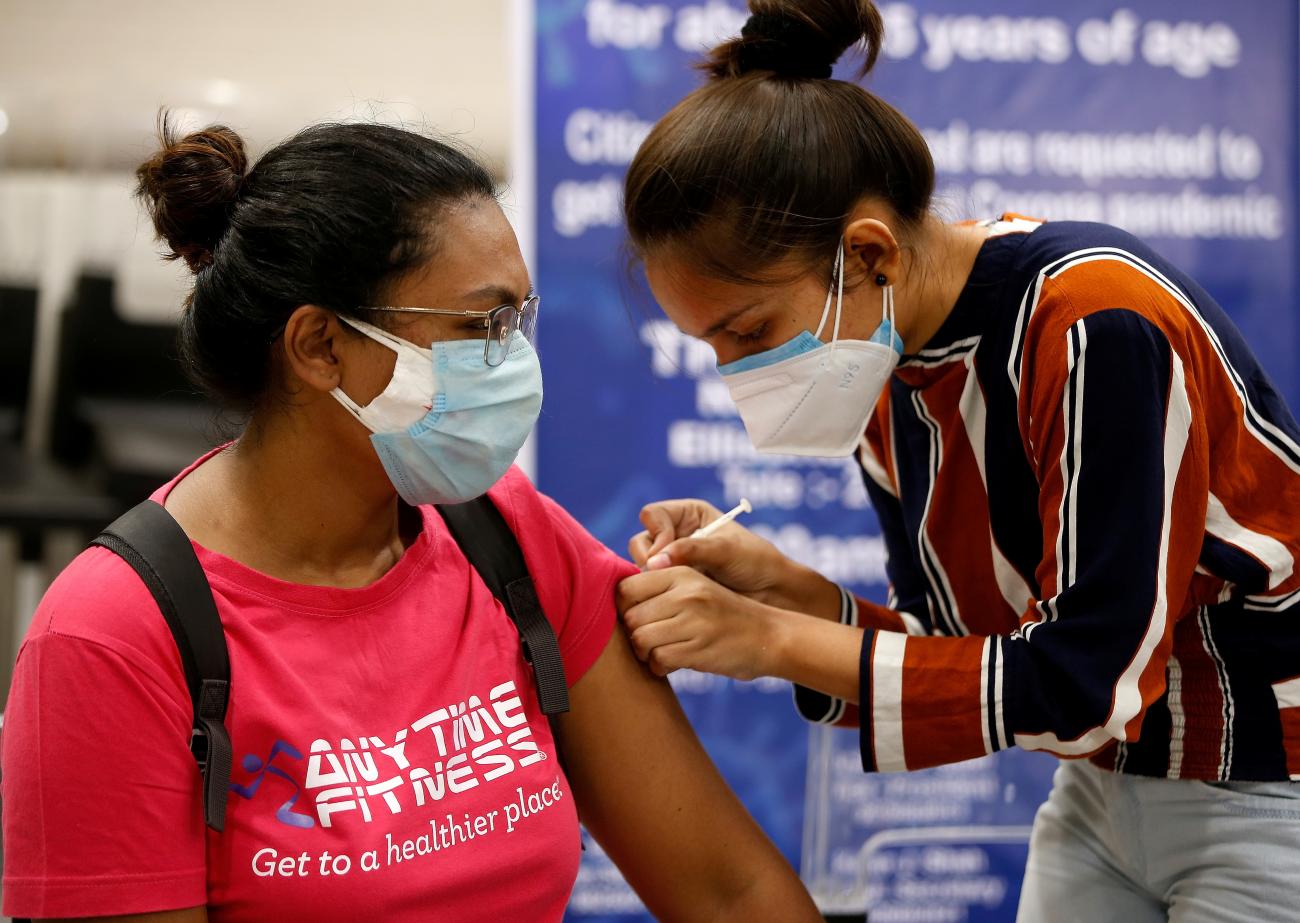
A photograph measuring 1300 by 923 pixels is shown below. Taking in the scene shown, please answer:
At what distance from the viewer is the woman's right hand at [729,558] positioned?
1754 millimetres

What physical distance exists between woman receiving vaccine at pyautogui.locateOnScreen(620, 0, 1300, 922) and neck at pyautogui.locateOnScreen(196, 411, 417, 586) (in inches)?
15.1

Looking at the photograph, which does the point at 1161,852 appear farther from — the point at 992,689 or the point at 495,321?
the point at 495,321

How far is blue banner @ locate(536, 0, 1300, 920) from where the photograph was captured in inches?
114

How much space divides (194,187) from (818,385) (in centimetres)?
78

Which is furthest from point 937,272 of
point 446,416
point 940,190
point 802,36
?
point 940,190

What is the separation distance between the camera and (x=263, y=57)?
3.24 m

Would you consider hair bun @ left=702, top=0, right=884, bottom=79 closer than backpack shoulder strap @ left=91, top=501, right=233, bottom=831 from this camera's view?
No

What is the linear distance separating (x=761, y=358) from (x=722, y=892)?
0.71 metres

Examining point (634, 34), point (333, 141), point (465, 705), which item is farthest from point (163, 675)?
point (634, 34)

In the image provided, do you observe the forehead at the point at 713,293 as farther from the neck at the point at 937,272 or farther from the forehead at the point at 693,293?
the neck at the point at 937,272

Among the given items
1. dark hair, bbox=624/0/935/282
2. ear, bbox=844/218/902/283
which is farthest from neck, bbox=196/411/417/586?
ear, bbox=844/218/902/283

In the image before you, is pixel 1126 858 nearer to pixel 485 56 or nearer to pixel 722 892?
pixel 722 892

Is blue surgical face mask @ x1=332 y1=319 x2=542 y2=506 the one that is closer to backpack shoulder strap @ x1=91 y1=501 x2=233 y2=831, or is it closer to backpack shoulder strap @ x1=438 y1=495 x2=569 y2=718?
backpack shoulder strap @ x1=438 y1=495 x2=569 y2=718

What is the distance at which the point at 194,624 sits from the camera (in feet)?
4.21
